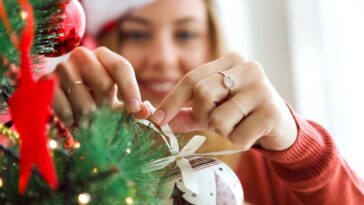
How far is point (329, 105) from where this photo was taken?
1246 millimetres

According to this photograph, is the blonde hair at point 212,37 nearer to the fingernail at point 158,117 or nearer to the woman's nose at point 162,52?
the woman's nose at point 162,52

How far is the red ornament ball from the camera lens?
334mm

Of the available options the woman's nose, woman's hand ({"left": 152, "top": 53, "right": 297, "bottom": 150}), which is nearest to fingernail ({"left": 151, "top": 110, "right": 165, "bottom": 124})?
woman's hand ({"left": 152, "top": 53, "right": 297, "bottom": 150})

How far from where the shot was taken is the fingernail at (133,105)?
0.36 meters

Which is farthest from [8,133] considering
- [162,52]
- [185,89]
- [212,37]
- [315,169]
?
[212,37]

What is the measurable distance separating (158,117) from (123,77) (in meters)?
0.05

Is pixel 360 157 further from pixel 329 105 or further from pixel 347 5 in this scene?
pixel 347 5

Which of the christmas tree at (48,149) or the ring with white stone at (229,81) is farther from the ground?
the christmas tree at (48,149)

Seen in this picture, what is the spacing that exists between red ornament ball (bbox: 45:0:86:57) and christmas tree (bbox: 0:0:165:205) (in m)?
0.04

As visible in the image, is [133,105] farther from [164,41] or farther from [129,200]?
[164,41]

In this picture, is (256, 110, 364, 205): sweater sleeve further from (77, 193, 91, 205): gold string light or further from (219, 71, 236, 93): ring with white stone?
(77, 193, 91, 205): gold string light

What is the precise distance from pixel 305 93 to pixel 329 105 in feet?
0.29

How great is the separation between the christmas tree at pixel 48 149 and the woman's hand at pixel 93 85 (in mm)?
83

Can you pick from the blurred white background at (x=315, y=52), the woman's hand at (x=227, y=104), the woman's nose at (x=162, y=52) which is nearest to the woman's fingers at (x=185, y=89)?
the woman's hand at (x=227, y=104)
